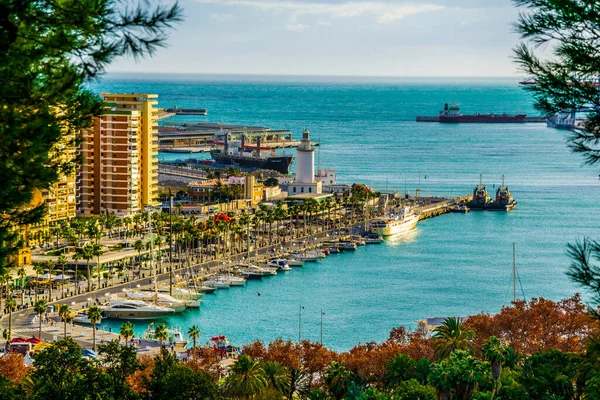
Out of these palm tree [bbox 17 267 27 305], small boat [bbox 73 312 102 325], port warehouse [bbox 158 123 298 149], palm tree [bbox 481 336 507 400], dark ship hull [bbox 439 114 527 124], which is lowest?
small boat [bbox 73 312 102 325]

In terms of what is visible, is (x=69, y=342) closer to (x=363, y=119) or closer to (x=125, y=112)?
(x=125, y=112)

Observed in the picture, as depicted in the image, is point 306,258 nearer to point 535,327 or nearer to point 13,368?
point 535,327

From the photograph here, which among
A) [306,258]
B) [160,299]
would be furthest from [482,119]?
[160,299]

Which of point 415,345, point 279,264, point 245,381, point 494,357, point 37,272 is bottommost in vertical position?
point 279,264

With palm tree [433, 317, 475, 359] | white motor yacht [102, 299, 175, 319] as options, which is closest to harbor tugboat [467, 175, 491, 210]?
white motor yacht [102, 299, 175, 319]

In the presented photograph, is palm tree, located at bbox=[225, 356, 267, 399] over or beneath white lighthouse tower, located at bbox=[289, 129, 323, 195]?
beneath

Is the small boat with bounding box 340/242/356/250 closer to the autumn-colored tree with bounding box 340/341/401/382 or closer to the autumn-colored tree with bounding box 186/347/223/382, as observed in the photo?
the autumn-colored tree with bounding box 186/347/223/382
